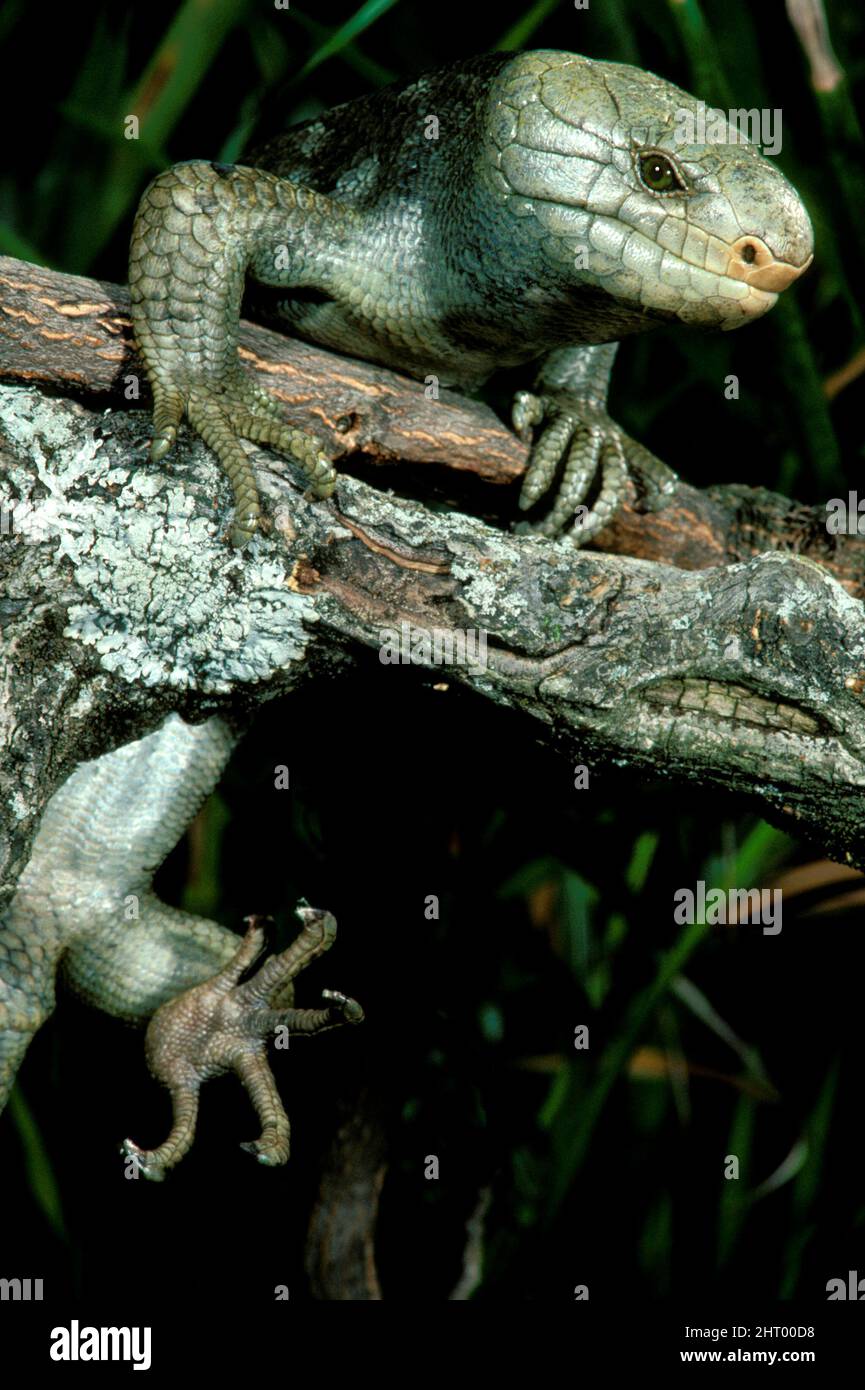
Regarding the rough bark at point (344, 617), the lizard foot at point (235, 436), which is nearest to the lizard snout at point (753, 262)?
the rough bark at point (344, 617)

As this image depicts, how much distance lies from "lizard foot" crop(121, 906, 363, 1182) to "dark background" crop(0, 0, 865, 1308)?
0.40 metres

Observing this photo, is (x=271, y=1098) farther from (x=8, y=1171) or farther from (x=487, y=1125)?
(x=8, y=1171)

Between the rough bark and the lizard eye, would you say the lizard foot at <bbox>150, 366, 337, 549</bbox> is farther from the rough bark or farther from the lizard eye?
the lizard eye

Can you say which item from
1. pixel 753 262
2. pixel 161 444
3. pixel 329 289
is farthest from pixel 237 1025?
pixel 753 262

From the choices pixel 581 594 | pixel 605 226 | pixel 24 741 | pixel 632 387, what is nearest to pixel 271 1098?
pixel 24 741

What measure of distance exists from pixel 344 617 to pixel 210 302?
454 millimetres

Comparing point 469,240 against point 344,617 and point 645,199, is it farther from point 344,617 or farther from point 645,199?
point 344,617

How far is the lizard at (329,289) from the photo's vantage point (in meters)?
1.59

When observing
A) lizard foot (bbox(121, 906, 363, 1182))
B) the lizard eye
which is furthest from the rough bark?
the lizard eye

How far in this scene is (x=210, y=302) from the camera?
1.61 meters

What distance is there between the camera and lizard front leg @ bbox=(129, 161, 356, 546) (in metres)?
1.52

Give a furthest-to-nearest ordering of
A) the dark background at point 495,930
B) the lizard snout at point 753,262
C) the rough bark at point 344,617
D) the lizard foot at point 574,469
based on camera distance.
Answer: the dark background at point 495,930 → the lizard foot at point 574,469 → the lizard snout at point 753,262 → the rough bark at point 344,617

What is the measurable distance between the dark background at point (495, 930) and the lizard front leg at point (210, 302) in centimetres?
48

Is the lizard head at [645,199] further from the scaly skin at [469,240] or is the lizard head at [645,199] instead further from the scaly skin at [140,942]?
the scaly skin at [140,942]
